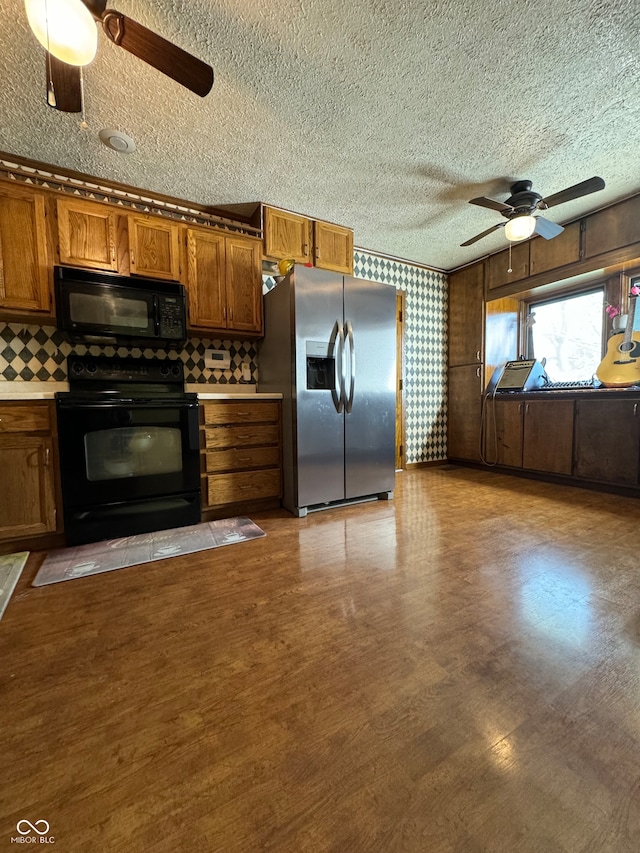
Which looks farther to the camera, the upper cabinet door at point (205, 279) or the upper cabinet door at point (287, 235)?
the upper cabinet door at point (287, 235)

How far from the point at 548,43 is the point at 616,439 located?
2.72 metres

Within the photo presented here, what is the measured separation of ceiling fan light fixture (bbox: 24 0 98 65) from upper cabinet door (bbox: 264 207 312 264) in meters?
1.78

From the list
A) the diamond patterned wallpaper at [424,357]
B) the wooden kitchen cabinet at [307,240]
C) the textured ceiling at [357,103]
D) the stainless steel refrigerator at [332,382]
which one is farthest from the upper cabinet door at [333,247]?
the diamond patterned wallpaper at [424,357]

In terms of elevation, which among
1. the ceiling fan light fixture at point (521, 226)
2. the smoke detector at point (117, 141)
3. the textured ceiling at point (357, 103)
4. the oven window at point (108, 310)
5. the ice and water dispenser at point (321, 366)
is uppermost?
the textured ceiling at point (357, 103)

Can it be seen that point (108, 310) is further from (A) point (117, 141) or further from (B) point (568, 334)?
(B) point (568, 334)

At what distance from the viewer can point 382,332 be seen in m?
2.77

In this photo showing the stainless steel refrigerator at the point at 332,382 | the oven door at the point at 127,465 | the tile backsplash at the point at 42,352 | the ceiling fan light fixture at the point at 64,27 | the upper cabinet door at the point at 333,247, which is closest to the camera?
the ceiling fan light fixture at the point at 64,27

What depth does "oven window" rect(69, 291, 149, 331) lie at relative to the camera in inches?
86.4

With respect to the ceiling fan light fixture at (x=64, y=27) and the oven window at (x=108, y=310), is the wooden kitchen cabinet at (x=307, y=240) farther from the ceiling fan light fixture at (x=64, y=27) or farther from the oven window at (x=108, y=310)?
the ceiling fan light fixture at (x=64, y=27)

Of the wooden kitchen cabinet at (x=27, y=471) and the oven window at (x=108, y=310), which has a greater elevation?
the oven window at (x=108, y=310)

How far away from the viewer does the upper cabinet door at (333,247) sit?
3.11m

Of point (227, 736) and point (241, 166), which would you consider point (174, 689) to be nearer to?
point (227, 736)

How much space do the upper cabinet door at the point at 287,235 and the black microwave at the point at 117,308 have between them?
92 cm

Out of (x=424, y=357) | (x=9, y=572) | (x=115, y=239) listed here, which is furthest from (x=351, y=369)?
(x=9, y=572)
